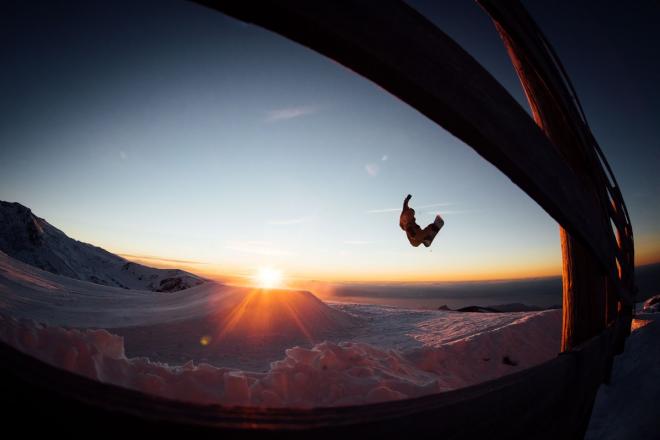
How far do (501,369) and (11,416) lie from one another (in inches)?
251

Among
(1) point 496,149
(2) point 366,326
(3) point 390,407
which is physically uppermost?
(1) point 496,149

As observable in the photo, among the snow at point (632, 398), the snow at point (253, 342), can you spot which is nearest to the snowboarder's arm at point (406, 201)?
the snow at point (253, 342)

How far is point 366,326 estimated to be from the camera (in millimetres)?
9406

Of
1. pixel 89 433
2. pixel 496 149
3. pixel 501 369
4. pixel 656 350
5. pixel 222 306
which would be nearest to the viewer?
pixel 89 433

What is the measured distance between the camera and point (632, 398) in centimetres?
198

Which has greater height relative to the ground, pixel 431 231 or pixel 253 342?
pixel 431 231

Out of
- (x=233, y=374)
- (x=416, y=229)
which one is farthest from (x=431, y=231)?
(x=233, y=374)

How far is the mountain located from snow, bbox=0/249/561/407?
47.8 ft

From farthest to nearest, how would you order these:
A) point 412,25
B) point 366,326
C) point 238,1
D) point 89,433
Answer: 1. point 366,326
2. point 412,25
3. point 238,1
4. point 89,433

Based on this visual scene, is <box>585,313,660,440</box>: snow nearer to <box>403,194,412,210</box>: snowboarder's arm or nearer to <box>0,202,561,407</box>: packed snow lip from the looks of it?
<box>0,202,561,407</box>: packed snow lip

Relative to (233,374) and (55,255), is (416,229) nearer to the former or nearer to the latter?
(233,374)

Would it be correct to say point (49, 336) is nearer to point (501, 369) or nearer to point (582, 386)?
point (582, 386)

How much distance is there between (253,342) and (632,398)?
6.84 metres

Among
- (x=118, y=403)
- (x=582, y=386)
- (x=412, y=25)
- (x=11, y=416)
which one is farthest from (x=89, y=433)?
(x=582, y=386)
